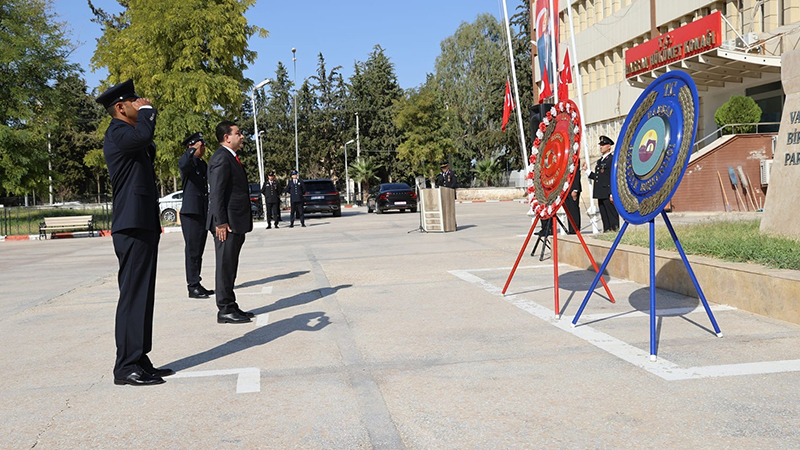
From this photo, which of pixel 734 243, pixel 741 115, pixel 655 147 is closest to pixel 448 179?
pixel 741 115

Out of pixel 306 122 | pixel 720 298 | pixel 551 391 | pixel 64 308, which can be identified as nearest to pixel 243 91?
pixel 64 308

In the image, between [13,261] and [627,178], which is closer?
[627,178]

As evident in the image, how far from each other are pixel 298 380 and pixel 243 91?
26.5m

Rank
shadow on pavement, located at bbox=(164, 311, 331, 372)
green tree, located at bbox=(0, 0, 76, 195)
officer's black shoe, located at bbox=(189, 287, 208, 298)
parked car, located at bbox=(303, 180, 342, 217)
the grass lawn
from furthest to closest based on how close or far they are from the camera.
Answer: parked car, located at bbox=(303, 180, 342, 217) < green tree, located at bbox=(0, 0, 76, 195) < officer's black shoe, located at bbox=(189, 287, 208, 298) < the grass lawn < shadow on pavement, located at bbox=(164, 311, 331, 372)

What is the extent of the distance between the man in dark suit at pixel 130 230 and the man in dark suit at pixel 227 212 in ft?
6.85

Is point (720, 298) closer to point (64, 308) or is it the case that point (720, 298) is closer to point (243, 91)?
point (64, 308)

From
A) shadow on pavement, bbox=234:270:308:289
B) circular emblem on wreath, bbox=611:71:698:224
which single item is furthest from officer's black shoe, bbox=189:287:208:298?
circular emblem on wreath, bbox=611:71:698:224

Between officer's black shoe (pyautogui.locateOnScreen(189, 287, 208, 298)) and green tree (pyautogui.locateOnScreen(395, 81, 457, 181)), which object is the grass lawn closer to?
officer's black shoe (pyautogui.locateOnScreen(189, 287, 208, 298))

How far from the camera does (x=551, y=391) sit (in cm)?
438

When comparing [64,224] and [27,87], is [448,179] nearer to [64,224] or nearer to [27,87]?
[64,224]

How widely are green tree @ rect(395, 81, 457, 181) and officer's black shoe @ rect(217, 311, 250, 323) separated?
5262 centimetres

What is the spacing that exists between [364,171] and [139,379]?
68.2 metres

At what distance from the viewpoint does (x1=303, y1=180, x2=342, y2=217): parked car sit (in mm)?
31703

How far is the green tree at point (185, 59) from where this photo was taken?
27.5m
